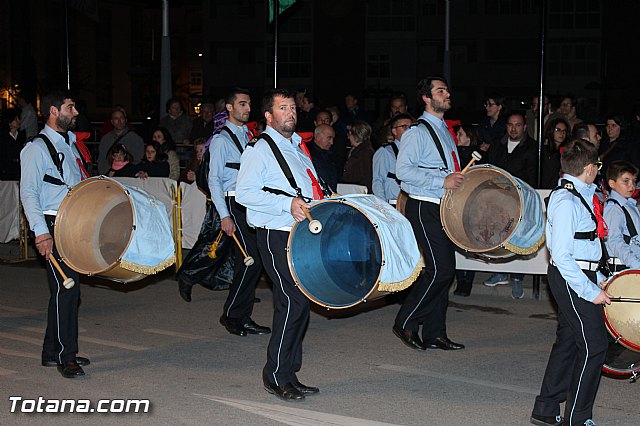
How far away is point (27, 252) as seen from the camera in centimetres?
1441

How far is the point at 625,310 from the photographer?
6.09m

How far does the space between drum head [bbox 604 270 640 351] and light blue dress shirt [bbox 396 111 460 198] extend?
7.93 feet

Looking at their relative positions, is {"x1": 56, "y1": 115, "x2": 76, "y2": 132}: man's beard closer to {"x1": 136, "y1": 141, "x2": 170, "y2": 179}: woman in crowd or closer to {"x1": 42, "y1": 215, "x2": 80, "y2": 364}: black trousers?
{"x1": 42, "y1": 215, "x2": 80, "y2": 364}: black trousers

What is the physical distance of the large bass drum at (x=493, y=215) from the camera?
25.8 feet

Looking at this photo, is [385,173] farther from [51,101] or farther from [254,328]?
[51,101]

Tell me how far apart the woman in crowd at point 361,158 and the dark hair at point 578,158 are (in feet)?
20.1

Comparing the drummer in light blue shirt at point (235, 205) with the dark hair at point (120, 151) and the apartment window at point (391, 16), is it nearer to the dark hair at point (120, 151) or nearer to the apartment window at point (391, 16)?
the dark hair at point (120, 151)

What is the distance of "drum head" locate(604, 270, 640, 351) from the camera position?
6.08m

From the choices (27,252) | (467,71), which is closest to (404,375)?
(27,252)

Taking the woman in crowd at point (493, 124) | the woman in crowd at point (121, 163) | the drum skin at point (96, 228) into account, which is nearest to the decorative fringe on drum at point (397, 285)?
the drum skin at point (96, 228)

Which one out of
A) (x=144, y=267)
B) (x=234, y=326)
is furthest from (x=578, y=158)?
(x=234, y=326)

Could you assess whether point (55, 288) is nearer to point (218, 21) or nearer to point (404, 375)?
point (404, 375)

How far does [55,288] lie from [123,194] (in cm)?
93

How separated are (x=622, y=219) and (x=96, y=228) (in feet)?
13.7
